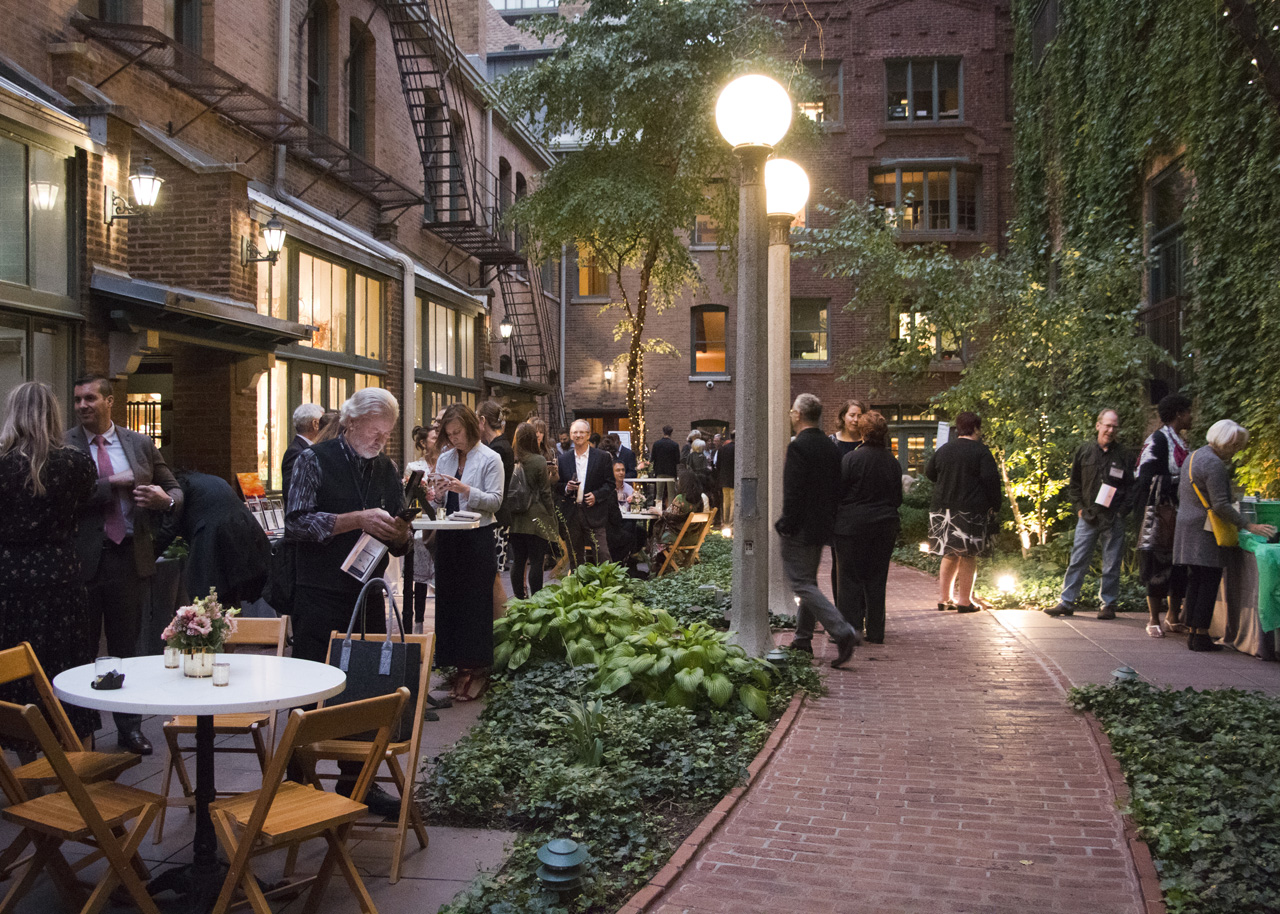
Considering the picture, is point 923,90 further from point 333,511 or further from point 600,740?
point 333,511

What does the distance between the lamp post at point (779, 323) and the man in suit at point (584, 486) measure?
2052mm

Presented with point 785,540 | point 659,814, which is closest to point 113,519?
point 659,814

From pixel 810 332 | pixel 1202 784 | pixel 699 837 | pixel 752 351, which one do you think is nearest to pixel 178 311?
pixel 752 351

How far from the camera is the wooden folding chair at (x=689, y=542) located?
11.8 m

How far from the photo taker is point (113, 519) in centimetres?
574

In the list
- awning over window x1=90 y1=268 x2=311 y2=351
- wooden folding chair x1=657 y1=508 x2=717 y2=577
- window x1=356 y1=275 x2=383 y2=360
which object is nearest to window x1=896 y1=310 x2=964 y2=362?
wooden folding chair x1=657 y1=508 x2=717 y2=577

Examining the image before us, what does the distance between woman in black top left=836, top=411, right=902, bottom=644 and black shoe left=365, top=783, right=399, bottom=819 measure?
14.9 feet

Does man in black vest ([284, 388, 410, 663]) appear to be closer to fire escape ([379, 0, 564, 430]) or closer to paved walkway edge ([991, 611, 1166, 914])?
paved walkway edge ([991, 611, 1166, 914])

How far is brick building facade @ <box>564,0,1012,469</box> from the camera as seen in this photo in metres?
28.5

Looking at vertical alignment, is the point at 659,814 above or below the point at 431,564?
below

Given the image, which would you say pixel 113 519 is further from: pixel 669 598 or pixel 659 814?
pixel 669 598

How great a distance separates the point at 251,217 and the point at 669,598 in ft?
21.3

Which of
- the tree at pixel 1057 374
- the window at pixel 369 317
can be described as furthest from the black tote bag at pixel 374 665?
the window at pixel 369 317

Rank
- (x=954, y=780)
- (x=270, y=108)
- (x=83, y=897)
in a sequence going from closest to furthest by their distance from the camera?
(x=83, y=897), (x=954, y=780), (x=270, y=108)
